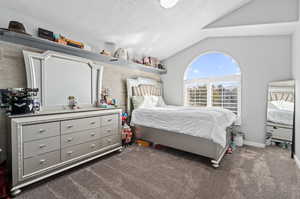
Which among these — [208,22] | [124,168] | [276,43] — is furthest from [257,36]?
[124,168]

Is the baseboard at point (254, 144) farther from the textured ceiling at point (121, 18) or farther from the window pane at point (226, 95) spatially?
the textured ceiling at point (121, 18)

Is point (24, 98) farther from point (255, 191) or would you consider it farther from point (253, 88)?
point (253, 88)

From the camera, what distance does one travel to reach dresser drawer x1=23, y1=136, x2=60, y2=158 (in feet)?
4.93

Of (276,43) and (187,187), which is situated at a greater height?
(276,43)

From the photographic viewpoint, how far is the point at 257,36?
2975mm

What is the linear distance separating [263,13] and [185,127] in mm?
2652

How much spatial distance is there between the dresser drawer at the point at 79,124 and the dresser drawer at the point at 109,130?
144 millimetres

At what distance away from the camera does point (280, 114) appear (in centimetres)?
273

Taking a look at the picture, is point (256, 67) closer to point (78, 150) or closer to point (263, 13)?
point (263, 13)

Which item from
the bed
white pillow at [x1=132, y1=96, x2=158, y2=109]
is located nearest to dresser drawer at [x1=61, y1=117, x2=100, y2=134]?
the bed

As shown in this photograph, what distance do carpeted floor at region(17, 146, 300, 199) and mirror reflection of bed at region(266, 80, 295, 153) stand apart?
0.56 metres

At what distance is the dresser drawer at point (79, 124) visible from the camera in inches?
71.2

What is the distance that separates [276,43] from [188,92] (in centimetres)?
223

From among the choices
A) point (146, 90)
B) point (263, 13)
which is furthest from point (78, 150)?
point (263, 13)
